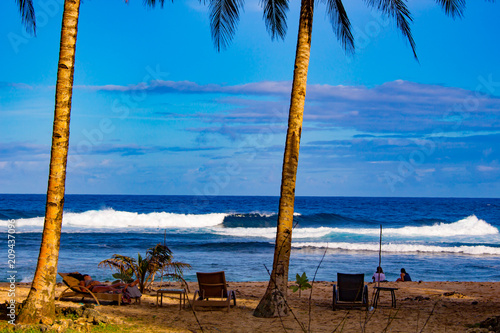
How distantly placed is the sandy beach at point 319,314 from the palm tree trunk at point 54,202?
1.20m

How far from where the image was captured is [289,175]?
24.7ft

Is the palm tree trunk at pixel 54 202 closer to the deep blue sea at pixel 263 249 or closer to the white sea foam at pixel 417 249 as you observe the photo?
the deep blue sea at pixel 263 249

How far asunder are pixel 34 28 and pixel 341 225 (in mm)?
35624

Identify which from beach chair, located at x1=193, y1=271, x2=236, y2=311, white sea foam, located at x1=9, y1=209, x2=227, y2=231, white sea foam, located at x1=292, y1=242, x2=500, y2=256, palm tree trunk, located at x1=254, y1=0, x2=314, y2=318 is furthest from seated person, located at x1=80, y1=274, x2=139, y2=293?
white sea foam, located at x1=9, y1=209, x2=227, y2=231

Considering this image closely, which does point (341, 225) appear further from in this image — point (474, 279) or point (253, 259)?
point (474, 279)

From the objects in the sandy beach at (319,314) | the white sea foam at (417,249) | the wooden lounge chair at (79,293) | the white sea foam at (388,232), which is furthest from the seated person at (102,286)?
the white sea foam at (388,232)

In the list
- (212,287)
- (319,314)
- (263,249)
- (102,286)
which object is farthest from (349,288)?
(263,249)

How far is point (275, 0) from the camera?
8695 millimetres

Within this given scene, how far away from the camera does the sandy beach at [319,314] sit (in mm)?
7020

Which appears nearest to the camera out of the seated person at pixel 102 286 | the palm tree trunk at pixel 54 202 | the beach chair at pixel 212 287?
the palm tree trunk at pixel 54 202

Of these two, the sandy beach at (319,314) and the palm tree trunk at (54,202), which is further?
the sandy beach at (319,314)

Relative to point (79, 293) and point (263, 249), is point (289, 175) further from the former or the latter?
point (263, 249)

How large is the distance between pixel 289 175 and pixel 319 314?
2.51m

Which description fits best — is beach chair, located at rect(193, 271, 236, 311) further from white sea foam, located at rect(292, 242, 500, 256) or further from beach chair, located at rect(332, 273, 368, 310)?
white sea foam, located at rect(292, 242, 500, 256)
